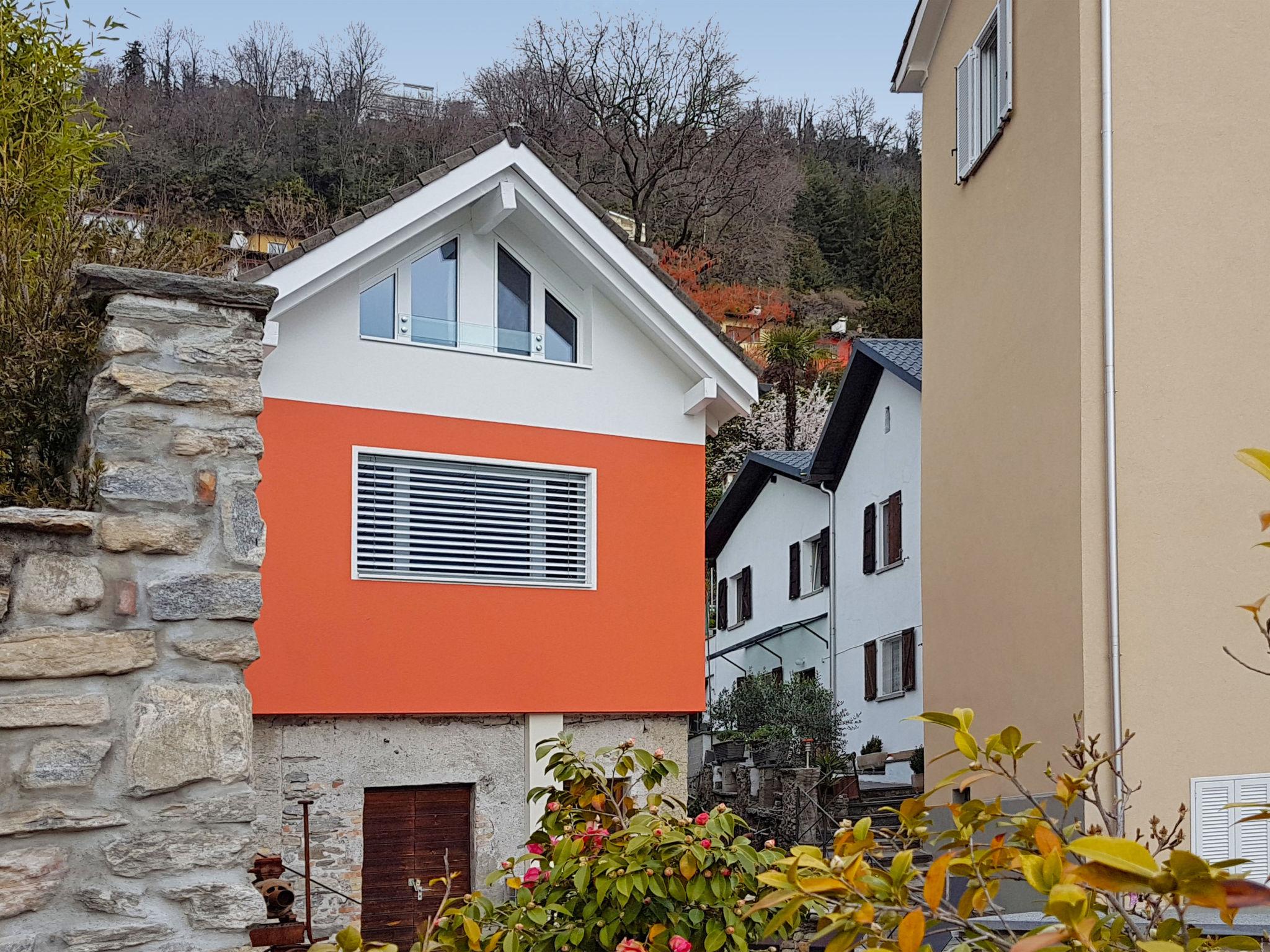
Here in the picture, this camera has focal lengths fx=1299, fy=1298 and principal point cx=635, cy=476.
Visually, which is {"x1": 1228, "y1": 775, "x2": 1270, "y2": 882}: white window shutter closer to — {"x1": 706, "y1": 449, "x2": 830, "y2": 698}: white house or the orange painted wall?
the orange painted wall

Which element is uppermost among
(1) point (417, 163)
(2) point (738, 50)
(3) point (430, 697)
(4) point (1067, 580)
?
(2) point (738, 50)

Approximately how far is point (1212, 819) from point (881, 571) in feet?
37.5

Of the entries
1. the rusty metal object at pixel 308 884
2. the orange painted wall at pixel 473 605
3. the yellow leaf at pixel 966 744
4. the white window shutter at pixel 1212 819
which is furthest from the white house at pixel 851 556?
the yellow leaf at pixel 966 744

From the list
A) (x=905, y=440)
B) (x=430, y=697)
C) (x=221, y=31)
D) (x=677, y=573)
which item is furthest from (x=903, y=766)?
(x=221, y=31)

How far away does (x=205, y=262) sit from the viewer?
19.2 ft

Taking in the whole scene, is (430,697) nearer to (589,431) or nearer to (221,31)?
(589,431)

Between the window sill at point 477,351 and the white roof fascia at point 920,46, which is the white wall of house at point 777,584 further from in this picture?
the window sill at point 477,351

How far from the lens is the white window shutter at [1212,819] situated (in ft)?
28.9

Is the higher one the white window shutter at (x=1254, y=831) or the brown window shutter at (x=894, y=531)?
the brown window shutter at (x=894, y=531)

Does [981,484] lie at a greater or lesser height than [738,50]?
lesser

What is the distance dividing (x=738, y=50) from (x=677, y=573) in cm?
2786

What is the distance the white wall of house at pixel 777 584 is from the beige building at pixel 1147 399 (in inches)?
498

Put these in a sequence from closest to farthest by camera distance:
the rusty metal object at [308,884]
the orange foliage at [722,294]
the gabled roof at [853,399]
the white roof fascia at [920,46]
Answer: the rusty metal object at [308,884], the white roof fascia at [920,46], the gabled roof at [853,399], the orange foliage at [722,294]

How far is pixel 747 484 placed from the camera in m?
26.0
